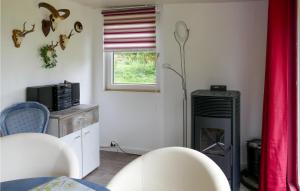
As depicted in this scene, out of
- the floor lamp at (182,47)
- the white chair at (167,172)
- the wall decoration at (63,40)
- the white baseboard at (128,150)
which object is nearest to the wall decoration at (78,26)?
the wall decoration at (63,40)

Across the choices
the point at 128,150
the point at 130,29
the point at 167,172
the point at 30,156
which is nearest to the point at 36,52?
the point at 130,29

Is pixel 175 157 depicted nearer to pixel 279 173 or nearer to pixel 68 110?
pixel 279 173

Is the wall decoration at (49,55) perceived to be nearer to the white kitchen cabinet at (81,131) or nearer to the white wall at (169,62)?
the white wall at (169,62)

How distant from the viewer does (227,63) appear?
3.36m

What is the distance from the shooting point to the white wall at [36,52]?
2.53 meters

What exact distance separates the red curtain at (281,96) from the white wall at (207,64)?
873mm

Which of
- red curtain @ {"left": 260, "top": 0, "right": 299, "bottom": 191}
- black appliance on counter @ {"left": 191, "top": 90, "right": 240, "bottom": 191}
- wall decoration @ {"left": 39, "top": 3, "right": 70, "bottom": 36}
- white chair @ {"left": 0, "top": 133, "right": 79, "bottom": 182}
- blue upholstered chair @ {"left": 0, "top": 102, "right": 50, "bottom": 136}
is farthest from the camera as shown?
wall decoration @ {"left": 39, "top": 3, "right": 70, "bottom": 36}

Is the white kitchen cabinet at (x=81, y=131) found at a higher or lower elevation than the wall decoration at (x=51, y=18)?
lower

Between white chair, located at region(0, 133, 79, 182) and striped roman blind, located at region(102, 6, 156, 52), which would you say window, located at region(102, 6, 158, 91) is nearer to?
striped roman blind, located at region(102, 6, 156, 52)

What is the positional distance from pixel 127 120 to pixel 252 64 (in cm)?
169

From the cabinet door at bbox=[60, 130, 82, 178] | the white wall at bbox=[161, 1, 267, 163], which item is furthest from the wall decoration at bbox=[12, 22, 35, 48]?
the white wall at bbox=[161, 1, 267, 163]

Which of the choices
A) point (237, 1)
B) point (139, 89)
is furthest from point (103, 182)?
point (237, 1)

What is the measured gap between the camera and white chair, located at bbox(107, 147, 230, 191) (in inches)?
54.5

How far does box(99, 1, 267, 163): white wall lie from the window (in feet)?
0.46
